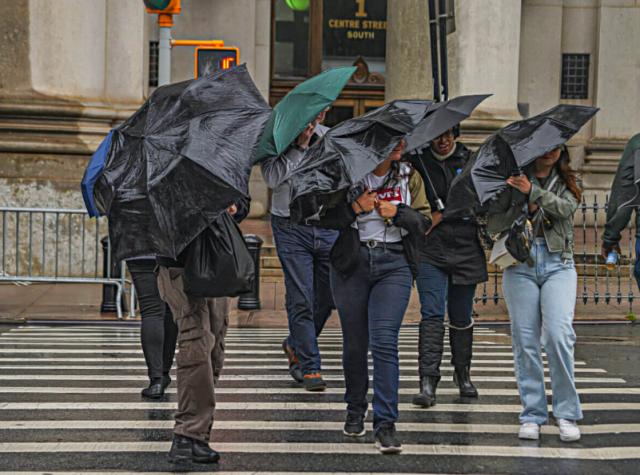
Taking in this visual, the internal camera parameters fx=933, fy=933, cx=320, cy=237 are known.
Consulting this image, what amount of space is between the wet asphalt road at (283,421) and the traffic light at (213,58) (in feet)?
12.2

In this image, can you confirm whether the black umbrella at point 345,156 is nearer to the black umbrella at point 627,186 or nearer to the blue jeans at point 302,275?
the blue jeans at point 302,275

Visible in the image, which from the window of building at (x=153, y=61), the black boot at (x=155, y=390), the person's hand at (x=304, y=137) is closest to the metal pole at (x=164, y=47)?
the person's hand at (x=304, y=137)

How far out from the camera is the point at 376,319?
5238 millimetres

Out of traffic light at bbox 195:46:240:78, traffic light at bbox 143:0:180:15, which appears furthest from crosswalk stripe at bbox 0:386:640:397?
traffic light at bbox 143:0:180:15

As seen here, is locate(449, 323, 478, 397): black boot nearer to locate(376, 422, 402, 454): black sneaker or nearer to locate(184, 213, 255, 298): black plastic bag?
locate(376, 422, 402, 454): black sneaker

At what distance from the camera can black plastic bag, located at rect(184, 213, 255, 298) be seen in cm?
489

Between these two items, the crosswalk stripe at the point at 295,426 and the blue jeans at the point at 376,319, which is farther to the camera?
the crosswalk stripe at the point at 295,426

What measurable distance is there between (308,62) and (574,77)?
5.68m

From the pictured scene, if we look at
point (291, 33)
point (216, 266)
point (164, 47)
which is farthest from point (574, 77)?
point (216, 266)

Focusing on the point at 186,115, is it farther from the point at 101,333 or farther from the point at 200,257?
the point at 101,333

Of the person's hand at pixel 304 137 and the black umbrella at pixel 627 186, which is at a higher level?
the person's hand at pixel 304 137

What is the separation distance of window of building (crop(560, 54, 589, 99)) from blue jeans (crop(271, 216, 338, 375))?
14.1 meters

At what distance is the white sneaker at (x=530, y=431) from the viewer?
217 inches

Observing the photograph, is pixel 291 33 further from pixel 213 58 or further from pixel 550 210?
pixel 550 210
